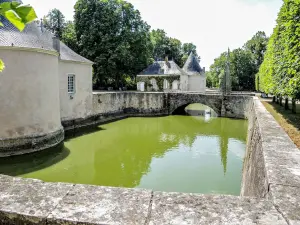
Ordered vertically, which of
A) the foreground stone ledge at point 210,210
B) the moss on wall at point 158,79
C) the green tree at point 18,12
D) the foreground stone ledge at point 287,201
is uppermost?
the moss on wall at point 158,79

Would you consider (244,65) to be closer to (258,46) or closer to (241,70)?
(241,70)

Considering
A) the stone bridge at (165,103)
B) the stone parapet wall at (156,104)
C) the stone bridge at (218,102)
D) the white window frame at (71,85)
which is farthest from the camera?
the stone bridge at (218,102)

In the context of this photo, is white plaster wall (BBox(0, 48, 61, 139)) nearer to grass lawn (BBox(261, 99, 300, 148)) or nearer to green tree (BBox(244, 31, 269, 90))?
grass lawn (BBox(261, 99, 300, 148))

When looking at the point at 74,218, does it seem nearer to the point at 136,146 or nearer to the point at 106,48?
the point at 136,146

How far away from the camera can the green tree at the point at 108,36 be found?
1125 inches

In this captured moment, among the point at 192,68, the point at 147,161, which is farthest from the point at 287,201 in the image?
the point at 192,68

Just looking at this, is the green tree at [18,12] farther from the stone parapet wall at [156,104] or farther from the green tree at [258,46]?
the green tree at [258,46]

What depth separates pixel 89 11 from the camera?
29.0 metres

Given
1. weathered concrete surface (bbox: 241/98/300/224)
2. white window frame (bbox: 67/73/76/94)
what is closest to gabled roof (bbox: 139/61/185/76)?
white window frame (bbox: 67/73/76/94)

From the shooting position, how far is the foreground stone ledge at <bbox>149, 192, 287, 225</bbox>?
162 cm

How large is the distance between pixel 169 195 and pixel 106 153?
395 inches

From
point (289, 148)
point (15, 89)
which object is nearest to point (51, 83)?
point (15, 89)

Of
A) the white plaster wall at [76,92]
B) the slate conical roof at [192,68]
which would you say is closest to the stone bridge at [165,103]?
the white plaster wall at [76,92]

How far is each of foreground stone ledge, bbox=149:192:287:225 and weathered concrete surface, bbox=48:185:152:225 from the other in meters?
0.10
